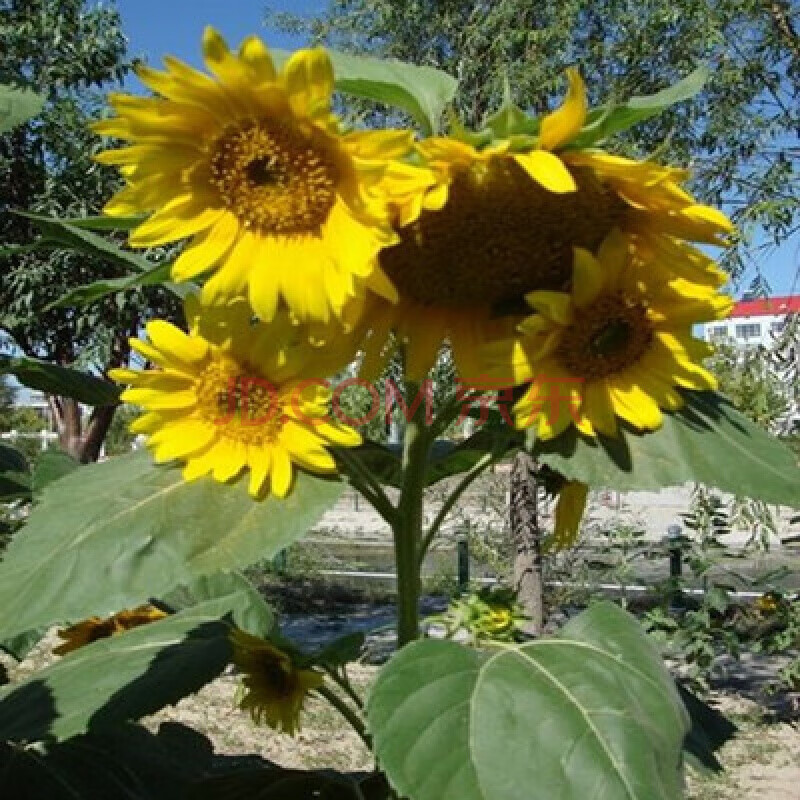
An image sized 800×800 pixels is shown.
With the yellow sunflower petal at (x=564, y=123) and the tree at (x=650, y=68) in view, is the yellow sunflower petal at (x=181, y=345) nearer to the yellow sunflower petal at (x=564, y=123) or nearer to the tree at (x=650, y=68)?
the yellow sunflower petal at (x=564, y=123)

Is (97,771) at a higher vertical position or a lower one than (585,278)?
lower

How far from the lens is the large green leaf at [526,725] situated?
1.62 feet

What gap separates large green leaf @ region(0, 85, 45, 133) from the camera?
0.60 meters

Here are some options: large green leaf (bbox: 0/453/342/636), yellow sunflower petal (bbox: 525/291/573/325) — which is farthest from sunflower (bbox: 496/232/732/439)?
large green leaf (bbox: 0/453/342/636)

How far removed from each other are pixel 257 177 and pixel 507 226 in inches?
4.5

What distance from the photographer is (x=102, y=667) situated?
728 mm

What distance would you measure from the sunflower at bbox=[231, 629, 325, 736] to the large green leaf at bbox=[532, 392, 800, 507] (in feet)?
0.97

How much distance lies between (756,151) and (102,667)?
11.5ft

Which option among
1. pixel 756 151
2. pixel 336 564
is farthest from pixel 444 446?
pixel 336 564

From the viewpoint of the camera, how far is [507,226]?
1.64 ft

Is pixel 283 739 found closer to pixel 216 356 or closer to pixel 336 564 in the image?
pixel 216 356

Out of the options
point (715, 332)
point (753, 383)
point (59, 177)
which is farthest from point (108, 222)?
point (59, 177)

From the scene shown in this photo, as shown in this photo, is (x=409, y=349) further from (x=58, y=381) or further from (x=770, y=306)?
(x=770, y=306)

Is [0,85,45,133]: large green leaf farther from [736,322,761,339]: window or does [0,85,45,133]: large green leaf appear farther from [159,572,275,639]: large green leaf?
[736,322,761,339]: window
